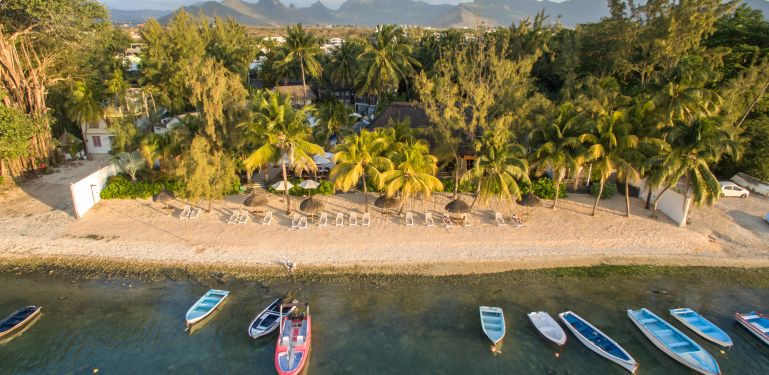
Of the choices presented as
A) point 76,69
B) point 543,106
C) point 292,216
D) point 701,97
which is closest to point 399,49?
point 543,106

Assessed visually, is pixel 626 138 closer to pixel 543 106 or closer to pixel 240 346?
pixel 543 106

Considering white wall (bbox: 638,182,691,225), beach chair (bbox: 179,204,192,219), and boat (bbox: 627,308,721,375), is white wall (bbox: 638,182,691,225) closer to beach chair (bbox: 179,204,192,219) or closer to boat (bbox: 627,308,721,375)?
boat (bbox: 627,308,721,375)

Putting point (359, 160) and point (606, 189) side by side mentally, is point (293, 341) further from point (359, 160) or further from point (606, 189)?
point (606, 189)

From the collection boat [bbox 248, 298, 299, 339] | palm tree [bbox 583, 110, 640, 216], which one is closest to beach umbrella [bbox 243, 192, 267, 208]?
boat [bbox 248, 298, 299, 339]

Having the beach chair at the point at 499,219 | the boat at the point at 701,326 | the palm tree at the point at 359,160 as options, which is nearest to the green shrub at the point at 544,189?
the beach chair at the point at 499,219

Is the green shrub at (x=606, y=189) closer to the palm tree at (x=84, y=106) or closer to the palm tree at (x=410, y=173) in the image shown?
the palm tree at (x=410, y=173)

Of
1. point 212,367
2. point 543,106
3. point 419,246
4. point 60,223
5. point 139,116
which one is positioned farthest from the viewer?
point 139,116
